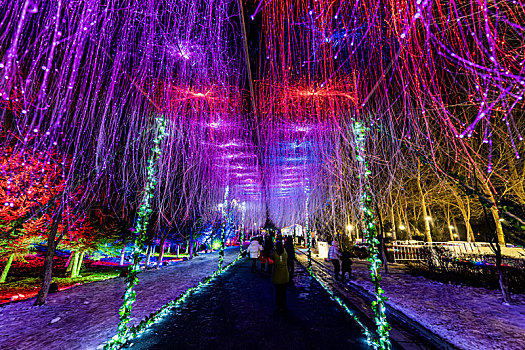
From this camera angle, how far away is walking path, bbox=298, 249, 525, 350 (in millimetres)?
3701

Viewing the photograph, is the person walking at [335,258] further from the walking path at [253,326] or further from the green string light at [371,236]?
the green string light at [371,236]

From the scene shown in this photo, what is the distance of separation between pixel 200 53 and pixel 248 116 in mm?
4007

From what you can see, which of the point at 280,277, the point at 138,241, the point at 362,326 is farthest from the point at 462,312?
the point at 138,241

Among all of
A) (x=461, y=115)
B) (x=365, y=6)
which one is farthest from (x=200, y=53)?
(x=461, y=115)

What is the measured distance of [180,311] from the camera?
529 cm

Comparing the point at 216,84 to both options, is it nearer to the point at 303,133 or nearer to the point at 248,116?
the point at 248,116

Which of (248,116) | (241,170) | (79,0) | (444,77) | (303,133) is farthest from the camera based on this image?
(241,170)

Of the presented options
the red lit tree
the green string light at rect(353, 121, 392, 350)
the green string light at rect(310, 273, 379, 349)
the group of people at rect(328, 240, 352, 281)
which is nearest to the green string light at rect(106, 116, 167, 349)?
the green string light at rect(310, 273, 379, 349)

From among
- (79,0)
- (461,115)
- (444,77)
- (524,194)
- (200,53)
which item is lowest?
(524,194)

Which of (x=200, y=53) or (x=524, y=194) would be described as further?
(x=524, y=194)

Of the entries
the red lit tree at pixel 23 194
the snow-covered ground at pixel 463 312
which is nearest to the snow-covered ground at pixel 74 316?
the red lit tree at pixel 23 194

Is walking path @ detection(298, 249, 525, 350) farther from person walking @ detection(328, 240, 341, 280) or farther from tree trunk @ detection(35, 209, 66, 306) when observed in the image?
tree trunk @ detection(35, 209, 66, 306)

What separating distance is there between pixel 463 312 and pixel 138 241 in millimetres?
7618

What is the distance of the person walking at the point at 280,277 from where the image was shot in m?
5.41
